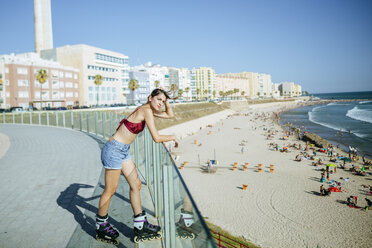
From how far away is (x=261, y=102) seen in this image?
5153 inches

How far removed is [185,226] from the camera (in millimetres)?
1921

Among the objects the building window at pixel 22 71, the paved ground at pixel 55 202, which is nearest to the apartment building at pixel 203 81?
the building window at pixel 22 71

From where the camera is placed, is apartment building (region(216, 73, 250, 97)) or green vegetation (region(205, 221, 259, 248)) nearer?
green vegetation (region(205, 221, 259, 248))

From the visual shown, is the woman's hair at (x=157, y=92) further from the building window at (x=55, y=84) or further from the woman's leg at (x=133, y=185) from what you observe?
the building window at (x=55, y=84)

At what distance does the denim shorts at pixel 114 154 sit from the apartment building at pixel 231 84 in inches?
5500

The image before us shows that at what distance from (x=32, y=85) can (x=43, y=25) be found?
41.0 meters

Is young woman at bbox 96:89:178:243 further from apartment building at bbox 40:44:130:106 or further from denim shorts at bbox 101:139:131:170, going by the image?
apartment building at bbox 40:44:130:106

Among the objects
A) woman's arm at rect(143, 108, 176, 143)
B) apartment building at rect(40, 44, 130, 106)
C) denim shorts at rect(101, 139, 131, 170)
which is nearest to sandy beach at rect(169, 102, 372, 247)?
denim shorts at rect(101, 139, 131, 170)

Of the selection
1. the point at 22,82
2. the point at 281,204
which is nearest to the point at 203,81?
the point at 22,82

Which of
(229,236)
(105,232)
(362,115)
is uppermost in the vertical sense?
(105,232)

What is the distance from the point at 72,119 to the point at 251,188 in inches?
486

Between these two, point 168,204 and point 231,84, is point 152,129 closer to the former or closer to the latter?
point 168,204

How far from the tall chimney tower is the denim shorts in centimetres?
8390

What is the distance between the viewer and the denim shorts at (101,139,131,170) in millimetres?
2793
